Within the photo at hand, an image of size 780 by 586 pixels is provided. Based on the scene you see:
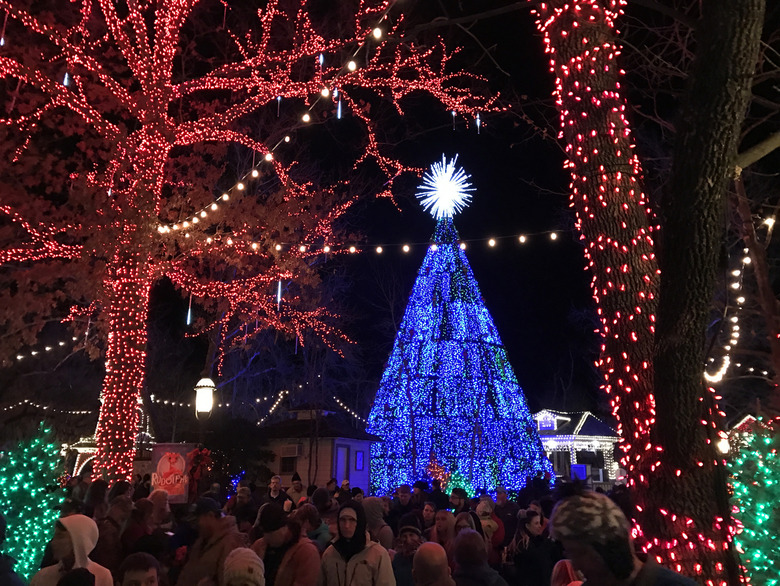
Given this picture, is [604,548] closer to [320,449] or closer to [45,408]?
[320,449]

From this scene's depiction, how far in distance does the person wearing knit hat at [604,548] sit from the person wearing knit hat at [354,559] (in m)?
2.54

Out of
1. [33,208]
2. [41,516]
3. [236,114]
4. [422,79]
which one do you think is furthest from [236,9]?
[41,516]

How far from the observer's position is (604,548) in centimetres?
238

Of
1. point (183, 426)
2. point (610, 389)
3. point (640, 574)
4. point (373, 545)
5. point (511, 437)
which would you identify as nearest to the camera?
point (640, 574)

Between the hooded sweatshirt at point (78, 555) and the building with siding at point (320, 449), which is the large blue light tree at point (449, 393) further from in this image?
the hooded sweatshirt at point (78, 555)

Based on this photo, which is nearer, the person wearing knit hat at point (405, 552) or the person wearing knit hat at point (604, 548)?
the person wearing knit hat at point (604, 548)

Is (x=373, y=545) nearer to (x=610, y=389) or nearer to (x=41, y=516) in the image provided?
(x=610, y=389)

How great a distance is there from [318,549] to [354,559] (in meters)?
0.54

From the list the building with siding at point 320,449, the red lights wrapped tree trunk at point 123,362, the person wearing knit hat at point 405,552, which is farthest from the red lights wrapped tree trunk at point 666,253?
the building with siding at point 320,449

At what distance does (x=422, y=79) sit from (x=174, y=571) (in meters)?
10.2

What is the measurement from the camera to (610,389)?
570cm

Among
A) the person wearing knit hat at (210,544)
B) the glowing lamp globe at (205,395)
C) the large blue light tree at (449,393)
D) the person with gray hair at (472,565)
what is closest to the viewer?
the person with gray hair at (472,565)

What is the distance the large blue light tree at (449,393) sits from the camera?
19562 millimetres

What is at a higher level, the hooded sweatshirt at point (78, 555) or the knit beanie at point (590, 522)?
the knit beanie at point (590, 522)
